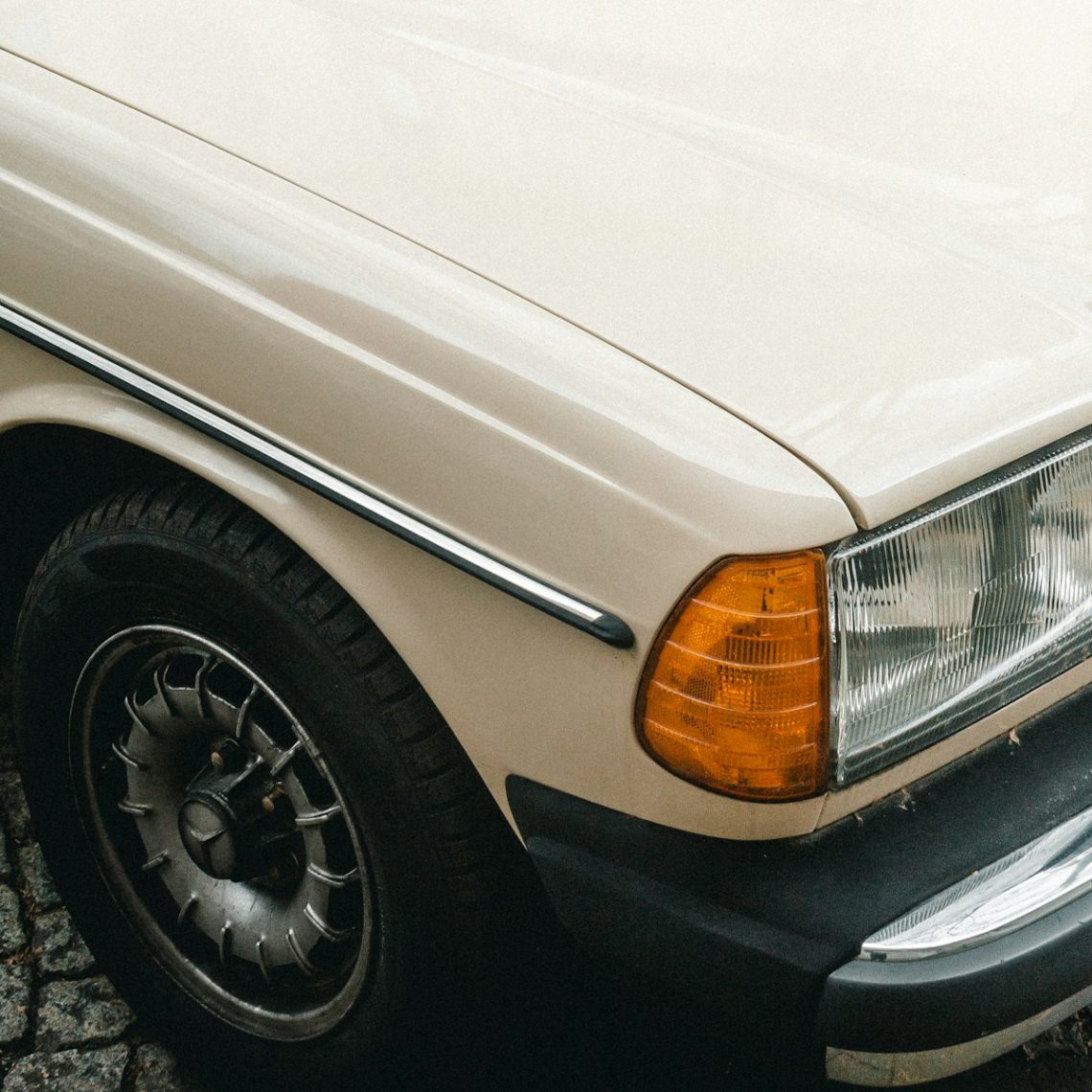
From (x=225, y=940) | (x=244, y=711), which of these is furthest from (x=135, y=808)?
(x=244, y=711)

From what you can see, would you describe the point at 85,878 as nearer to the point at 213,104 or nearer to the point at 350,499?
the point at 350,499

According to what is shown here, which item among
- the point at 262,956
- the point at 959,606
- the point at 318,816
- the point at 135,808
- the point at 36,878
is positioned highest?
the point at 959,606

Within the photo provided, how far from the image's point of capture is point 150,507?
1798 millimetres

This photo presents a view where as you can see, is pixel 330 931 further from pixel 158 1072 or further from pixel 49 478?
pixel 49 478

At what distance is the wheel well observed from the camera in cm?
189

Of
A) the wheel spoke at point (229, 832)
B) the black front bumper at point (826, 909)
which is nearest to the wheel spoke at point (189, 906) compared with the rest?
the wheel spoke at point (229, 832)

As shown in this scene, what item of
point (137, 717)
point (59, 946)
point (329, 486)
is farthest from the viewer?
point (59, 946)

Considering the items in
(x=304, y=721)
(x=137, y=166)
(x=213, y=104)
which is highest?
(x=213, y=104)

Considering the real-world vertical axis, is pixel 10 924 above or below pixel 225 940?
below

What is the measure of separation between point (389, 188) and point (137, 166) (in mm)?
306

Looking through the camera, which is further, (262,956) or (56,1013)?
(56,1013)

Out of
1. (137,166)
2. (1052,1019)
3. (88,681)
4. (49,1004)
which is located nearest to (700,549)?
(1052,1019)

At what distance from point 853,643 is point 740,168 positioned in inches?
26.5

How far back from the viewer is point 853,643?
1.43 metres
